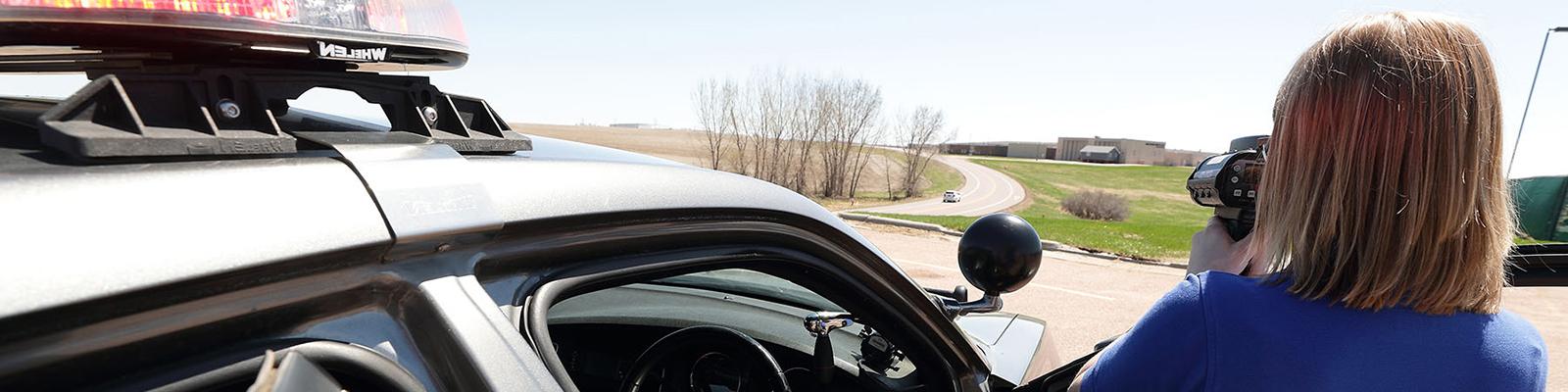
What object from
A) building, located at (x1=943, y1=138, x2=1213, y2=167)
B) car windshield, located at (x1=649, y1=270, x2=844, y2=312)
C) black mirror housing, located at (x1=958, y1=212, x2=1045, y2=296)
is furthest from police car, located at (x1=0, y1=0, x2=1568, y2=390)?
building, located at (x1=943, y1=138, x2=1213, y2=167)

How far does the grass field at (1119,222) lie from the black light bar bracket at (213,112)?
496 inches

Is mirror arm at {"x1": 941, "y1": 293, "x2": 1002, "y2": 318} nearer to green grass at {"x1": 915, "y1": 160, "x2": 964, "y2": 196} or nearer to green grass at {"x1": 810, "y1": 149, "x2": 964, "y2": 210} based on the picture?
green grass at {"x1": 810, "y1": 149, "x2": 964, "y2": 210}

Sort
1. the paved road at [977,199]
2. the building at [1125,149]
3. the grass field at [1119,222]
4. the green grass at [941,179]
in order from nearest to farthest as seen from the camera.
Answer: the grass field at [1119,222]
the paved road at [977,199]
the green grass at [941,179]
the building at [1125,149]

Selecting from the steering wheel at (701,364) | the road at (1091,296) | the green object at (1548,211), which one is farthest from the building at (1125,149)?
the steering wheel at (701,364)

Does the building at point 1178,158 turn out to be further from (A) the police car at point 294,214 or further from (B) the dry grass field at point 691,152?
(A) the police car at point 294,214

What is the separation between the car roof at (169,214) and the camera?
0.64m

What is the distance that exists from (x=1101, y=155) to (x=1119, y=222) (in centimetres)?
10608

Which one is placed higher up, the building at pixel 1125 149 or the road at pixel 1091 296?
the road at pixel 1091 296

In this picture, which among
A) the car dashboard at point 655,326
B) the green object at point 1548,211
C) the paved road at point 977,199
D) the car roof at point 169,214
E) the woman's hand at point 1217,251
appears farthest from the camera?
the paved road at point 977,199

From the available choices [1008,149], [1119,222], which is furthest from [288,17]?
[1008,149]

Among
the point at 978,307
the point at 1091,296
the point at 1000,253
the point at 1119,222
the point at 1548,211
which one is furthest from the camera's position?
the point at 1119,222

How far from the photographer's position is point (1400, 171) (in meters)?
1.15

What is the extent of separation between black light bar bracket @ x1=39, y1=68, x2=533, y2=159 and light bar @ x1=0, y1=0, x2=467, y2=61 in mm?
59

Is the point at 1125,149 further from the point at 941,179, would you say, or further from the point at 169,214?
the point at 169,214
